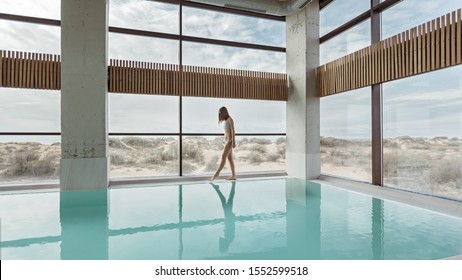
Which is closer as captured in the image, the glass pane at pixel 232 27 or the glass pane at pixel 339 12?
the glass pane at pixel 339 12

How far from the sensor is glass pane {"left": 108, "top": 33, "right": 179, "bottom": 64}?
535 cm

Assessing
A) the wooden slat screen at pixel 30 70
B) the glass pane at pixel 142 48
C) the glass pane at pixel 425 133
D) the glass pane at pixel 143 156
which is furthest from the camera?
the glass pane at pixel 143 156

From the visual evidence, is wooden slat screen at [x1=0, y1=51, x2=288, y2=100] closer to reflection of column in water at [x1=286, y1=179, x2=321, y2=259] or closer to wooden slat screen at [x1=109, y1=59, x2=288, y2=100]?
wooden slat screen at [x1=109, y1=59, x2=288, y2=100]

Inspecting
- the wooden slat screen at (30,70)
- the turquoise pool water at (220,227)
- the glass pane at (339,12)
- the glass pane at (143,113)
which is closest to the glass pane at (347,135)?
the turquoise pool water at (220,227)

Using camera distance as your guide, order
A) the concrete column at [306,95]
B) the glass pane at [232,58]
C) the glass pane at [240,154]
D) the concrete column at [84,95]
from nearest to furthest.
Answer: the concrete column at [84,95] < the glass pane at [232,58] < the concrete column at [306,95] < the glass pane at [240,154]

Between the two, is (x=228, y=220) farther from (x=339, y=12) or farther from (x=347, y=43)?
(x=339, y=12)

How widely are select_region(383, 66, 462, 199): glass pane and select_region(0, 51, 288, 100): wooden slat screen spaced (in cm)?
264

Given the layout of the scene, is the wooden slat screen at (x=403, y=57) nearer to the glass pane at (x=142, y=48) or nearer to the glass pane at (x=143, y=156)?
the glass pane at (x=142, y=48)

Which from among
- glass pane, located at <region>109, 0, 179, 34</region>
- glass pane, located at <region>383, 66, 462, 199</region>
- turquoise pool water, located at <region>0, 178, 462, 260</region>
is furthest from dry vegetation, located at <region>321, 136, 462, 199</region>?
glass pane, located at <region>109, 0, 179, 34</region>

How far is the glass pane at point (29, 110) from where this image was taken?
469 centimetres

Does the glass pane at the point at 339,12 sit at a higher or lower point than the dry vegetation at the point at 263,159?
higher

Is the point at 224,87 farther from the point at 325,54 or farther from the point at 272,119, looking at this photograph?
the point at 325,54

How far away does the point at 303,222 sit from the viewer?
2760 millimetres

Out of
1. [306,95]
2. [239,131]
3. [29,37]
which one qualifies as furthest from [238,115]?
[29,37]
